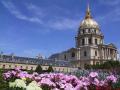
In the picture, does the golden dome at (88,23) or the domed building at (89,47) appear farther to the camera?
the golden dome at (88,23)

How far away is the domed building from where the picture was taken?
110438 millimetres

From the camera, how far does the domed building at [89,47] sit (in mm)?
110438

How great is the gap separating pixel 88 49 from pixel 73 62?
7.38m

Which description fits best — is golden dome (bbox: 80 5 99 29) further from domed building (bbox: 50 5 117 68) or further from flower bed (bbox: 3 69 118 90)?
flower bed (bbox: 3 69 118 90)

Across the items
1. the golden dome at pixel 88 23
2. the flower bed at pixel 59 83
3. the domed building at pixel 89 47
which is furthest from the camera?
the golden dome at pixel 88 23

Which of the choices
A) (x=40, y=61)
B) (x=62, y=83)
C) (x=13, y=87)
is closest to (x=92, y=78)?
(x=62, y=83)

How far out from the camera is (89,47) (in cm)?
11006

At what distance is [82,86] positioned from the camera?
27.2 ft

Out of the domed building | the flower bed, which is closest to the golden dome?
the domed building

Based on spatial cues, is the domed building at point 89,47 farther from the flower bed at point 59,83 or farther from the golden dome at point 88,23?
the flower bed at point 59,83

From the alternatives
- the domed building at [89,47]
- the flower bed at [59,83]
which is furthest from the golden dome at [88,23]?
the flower bed at [59,83]

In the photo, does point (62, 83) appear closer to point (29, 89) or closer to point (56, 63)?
point (29, 89)

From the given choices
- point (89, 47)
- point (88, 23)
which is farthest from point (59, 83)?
point (88, 23)

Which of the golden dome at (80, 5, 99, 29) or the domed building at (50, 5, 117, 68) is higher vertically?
the golden dome at (80, 5, 99, 29)
